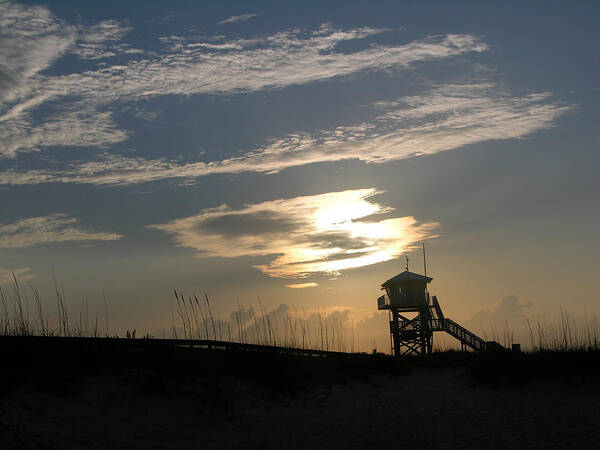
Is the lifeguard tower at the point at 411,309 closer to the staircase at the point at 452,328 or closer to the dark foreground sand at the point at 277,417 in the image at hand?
the staircase at the point at 452,328

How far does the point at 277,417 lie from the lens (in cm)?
1060

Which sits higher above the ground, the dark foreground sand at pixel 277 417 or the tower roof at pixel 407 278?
the tower roof at pixel 407 278

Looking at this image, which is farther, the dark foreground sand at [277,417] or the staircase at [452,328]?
the staircase at [452,328]

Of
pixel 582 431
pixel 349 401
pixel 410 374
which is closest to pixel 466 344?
pixel 410 374

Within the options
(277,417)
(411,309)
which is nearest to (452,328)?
(411,309)

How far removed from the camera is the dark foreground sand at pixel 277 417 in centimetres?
813

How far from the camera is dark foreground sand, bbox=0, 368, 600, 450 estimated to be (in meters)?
8.13

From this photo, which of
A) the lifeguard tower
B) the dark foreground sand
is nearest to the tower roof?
the lifeguard tower

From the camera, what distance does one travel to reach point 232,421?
9992mm

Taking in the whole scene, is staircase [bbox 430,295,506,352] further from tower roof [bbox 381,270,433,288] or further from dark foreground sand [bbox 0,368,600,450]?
dark foreground sand [bbox 0,368,600,450]

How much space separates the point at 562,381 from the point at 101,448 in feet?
31.6

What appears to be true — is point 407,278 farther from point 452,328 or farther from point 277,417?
point 277,417

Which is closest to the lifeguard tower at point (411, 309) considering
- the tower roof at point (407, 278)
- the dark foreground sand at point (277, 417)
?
the tower roof at point (407, 278)

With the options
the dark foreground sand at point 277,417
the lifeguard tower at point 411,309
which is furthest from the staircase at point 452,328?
the dark foreground sand at point 277,417
